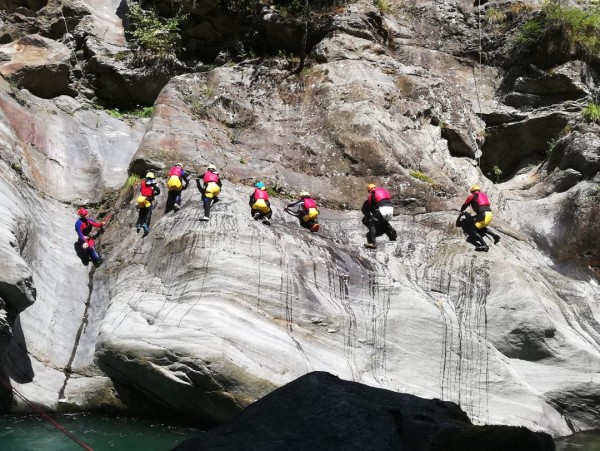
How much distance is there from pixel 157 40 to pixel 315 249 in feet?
38.7

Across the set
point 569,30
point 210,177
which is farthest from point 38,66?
point 569,30

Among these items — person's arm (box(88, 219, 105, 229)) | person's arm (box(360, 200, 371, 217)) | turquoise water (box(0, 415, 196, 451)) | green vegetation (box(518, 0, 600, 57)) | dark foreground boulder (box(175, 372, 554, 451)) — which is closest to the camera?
dark foreground boulder (box(175, 372, 554, 451))

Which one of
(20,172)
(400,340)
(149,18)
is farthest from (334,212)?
(149,18)

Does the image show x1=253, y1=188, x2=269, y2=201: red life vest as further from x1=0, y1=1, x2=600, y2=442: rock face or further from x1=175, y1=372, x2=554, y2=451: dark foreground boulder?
x1=175, y1=372, x2=554, y2=451: dark foreground boulder

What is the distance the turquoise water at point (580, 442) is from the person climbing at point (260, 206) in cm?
730

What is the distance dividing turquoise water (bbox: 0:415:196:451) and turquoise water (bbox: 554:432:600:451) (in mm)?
6919

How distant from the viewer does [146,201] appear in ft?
46.6

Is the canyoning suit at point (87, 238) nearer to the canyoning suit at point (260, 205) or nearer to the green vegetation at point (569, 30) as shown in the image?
the canyoning suit at point (260, 205)

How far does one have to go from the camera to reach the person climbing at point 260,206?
14019 mm

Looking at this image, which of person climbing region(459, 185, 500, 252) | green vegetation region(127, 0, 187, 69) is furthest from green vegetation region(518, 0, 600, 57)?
green vegetation region(127, 0, 187, 69)

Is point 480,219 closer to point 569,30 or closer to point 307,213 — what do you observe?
point 307,213

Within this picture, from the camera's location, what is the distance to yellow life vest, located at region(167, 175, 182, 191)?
46.2 ft

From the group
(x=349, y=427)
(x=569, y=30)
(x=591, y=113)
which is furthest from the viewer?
(x=569, y=30)

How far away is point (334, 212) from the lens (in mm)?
15836
